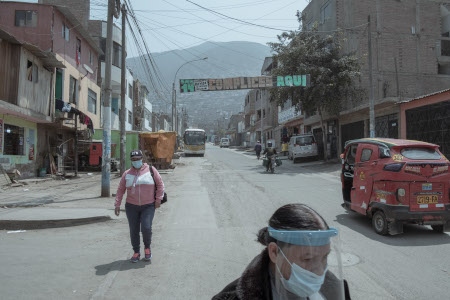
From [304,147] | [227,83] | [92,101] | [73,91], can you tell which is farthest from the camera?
[304,147]

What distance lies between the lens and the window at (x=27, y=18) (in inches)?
779

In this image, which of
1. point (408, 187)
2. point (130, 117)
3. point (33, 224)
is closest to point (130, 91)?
point (130, 117)

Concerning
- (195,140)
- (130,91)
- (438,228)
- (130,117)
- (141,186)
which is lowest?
(438,228)

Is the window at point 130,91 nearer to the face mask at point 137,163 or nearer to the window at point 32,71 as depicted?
the window at point 32,71

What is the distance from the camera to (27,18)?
19891 mm

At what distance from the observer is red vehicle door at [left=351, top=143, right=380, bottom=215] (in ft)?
25.8

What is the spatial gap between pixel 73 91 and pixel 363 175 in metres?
19.8

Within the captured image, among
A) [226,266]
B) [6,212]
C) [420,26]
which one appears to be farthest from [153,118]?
[226,266]

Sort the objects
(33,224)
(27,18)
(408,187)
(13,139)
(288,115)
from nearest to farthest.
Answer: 1. (408,187)
2. (33,224)
3. (13,139)
4. (27,18)
5. (288,115)

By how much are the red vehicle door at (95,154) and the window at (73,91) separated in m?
3.08

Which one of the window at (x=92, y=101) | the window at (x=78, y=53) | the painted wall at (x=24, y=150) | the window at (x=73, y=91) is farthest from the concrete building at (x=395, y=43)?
the painted wall at (x=24, y=150)

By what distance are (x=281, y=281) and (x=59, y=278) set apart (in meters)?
4.39

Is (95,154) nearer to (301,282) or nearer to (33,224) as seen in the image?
(33,224)

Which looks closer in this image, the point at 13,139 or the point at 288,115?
the point at 13,139
